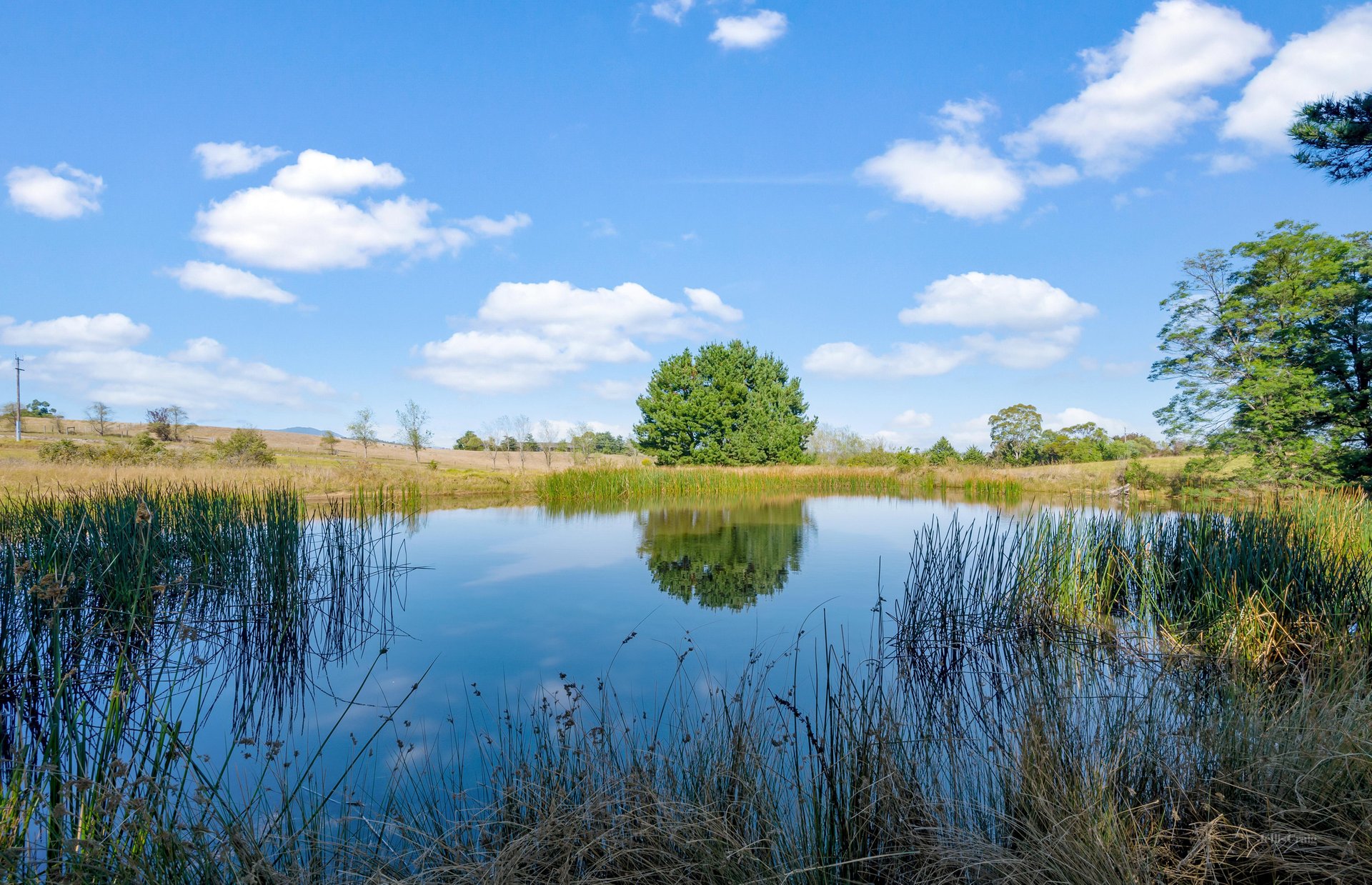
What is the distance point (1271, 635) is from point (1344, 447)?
14615mm

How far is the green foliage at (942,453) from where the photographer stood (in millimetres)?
35150

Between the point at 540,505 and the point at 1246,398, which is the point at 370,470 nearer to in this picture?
the point at 540,505

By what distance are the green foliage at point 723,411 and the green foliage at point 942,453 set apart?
22.9 ft

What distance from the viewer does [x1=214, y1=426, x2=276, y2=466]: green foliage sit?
23953 mm

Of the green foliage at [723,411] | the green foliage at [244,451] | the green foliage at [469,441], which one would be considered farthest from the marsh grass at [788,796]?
the green foliage at [469,441]

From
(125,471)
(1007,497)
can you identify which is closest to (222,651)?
(125,471)

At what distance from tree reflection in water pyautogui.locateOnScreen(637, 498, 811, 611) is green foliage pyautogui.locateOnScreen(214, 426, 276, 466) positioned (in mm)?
15815

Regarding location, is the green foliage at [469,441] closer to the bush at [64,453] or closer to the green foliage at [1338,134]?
the bush at [64,453]

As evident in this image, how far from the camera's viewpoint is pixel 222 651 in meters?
5.52

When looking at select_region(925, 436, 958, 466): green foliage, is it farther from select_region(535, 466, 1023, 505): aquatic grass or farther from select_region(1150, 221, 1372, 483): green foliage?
select_region(1150, 221, 1372, 483): green foliage

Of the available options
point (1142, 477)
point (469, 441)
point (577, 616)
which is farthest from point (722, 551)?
point (469, 441)

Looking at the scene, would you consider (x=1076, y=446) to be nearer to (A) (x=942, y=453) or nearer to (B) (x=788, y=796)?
(A) (x=942, y=453)

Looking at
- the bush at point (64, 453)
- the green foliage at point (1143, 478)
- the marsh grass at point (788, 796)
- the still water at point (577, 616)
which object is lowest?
the still water at point (577, 616)

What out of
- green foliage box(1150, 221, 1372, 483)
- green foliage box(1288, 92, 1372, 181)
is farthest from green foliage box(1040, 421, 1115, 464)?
green foliage box(1288, 92, 1372, 181)
